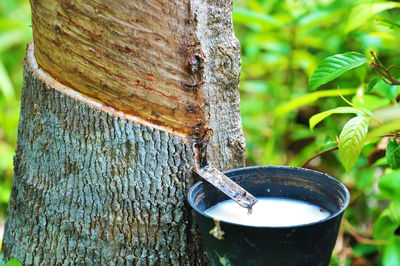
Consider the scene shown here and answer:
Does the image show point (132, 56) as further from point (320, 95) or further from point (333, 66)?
point (320, 95)

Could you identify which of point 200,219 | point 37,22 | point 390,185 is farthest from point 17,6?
point 390,185

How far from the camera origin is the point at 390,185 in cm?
97

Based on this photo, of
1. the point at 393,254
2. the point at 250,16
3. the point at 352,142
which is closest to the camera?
the point at 352,142

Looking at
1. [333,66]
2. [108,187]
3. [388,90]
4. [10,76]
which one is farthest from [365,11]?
[10,76]

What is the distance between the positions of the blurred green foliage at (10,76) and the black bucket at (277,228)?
74.6 inches

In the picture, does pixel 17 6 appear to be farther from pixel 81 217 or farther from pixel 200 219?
pixel 200 219

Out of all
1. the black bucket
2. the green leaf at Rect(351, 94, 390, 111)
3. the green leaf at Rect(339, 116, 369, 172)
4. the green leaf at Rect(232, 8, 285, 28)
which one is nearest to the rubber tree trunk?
the black bucket

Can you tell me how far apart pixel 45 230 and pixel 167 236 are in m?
0.44

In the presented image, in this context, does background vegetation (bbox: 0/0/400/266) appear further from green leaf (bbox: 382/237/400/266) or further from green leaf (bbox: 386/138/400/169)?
green leaf (bbox: 386/138/400/169)

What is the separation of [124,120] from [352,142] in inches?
27.0

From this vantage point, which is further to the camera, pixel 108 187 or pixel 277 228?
pixel 108 187

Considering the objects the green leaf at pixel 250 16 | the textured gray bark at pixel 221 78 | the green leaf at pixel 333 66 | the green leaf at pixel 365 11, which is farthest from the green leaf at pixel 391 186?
the green leaf at pixel 250 16

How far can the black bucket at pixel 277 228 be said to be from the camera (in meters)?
1.02

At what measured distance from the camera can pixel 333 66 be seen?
1313 mm
